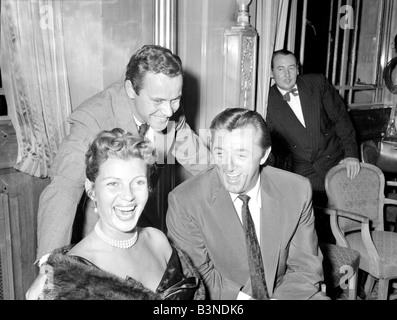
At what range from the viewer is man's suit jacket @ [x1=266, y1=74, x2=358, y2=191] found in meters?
3.72

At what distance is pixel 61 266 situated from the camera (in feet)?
4.24

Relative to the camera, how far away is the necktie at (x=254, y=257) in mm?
1844

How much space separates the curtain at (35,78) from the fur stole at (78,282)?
1158mm

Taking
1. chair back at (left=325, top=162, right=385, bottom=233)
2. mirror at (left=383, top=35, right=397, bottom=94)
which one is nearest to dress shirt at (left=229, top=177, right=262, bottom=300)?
chair back at (left=325, top=162, right=385, bottom=233)

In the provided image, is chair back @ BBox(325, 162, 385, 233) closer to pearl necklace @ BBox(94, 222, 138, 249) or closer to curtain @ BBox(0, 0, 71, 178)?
curtain @ BBox(0, 0, 71, 178)

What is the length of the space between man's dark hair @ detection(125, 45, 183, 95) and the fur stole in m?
0.91

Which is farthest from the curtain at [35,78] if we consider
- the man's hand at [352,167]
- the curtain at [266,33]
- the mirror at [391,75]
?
the mirror at [391,75]

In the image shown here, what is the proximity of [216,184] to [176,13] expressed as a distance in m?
1.66

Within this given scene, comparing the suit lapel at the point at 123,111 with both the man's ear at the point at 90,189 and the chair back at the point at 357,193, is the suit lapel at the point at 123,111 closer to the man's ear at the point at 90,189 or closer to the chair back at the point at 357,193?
the man's ear at the point at 90,189

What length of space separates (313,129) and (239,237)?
6.94 ft

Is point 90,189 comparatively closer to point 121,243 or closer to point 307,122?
point 121,243

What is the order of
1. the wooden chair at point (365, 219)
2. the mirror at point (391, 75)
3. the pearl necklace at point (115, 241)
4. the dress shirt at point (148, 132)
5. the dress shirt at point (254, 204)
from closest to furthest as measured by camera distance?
the pearl necklace at point (115, 241) < the dress shirt at point (254, 204) < the dress shirt at point (148, 132) < the wooden chair at point (365, 219) < the mirror at point (391, 75)

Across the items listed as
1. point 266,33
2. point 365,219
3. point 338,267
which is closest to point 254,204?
point 338,267
